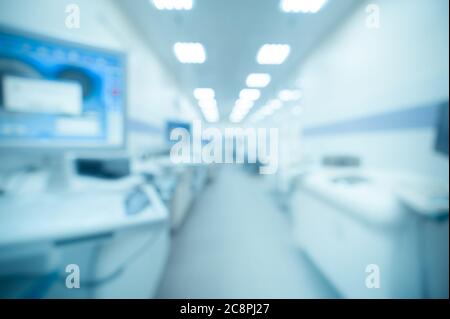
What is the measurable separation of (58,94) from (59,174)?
0.29 m

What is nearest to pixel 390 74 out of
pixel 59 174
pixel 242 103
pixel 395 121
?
pixel 395 121

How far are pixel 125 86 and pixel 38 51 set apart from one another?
0.78ft

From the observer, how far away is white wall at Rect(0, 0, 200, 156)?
0.80 m

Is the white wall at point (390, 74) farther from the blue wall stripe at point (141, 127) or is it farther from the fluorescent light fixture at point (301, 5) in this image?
the blue wall stripe at point (141, 127)

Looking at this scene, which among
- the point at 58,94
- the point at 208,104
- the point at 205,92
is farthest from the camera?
the point at 208,104

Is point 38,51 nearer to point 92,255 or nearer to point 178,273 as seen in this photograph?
point 92,255

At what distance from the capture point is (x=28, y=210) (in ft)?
1.58

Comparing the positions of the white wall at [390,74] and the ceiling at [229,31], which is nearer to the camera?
the white wall at [390,74]

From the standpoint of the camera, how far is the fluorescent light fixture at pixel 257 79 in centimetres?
221

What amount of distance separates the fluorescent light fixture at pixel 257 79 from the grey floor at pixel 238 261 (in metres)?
1.68

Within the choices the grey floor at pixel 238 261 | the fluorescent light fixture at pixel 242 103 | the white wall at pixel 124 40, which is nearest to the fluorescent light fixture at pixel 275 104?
the fluorescent light fixture at pixel 242 103

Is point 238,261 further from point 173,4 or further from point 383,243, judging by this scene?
point 173,4

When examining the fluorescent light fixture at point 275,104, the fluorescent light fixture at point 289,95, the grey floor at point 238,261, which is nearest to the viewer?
the grey floor at point 238,261

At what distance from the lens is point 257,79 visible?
2.23 m
